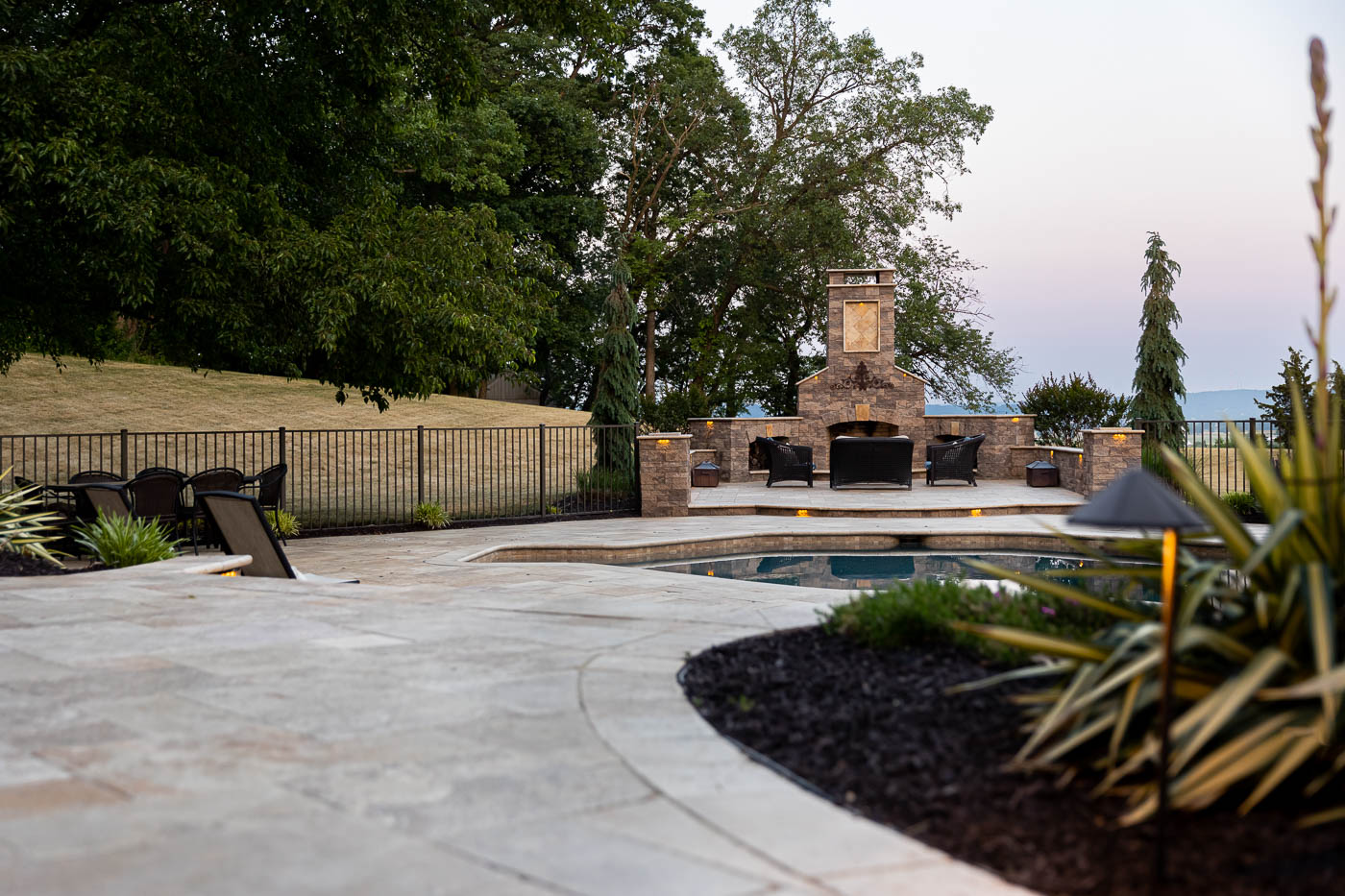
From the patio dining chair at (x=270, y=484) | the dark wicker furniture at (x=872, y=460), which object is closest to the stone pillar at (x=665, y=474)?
the dark wicker furniture at (x=872, y=460)

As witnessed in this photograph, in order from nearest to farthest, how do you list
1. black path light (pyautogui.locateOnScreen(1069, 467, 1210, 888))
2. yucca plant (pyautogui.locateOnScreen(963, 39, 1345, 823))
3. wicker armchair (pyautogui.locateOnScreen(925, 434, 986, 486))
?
1. black path light (pyautogui.locateOnScreen(1069, 467, 1210, 888))
2. yucca plant (pyautogui.locateOnScreen(963, 39, 1345, 823))
3. wicker armchair (pyautogui.locateOnScreen(925, 434, 986, 486))

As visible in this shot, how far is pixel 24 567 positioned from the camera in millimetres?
7969

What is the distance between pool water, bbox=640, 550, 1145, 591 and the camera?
10.6 metres

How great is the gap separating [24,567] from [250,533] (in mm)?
1754

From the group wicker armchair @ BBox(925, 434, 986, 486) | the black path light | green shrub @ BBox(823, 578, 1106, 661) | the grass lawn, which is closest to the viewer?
the black path light

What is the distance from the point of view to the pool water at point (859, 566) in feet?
34.7

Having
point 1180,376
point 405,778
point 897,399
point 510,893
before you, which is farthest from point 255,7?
point 1180,376

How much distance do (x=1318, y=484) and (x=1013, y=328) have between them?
2597 cm

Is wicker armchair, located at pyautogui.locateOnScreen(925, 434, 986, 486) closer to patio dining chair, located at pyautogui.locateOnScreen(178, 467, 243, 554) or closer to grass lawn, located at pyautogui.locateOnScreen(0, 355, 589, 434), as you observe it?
grass lawn, located at pyautogui.locateOnScreen(0, 355, 589, 434)

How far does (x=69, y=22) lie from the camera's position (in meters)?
14.0

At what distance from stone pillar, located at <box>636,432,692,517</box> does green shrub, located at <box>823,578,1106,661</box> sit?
9.99 meters

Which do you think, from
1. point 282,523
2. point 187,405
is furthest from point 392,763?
point 187,405

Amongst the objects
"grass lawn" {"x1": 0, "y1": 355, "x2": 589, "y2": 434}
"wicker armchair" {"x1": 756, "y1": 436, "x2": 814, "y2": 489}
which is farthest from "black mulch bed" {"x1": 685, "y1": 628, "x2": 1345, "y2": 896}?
"grass lawn" {"x1": 0, "y1": 355, "x2": 589, "y2": 434}

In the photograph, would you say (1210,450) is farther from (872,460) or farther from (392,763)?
(392,763)
